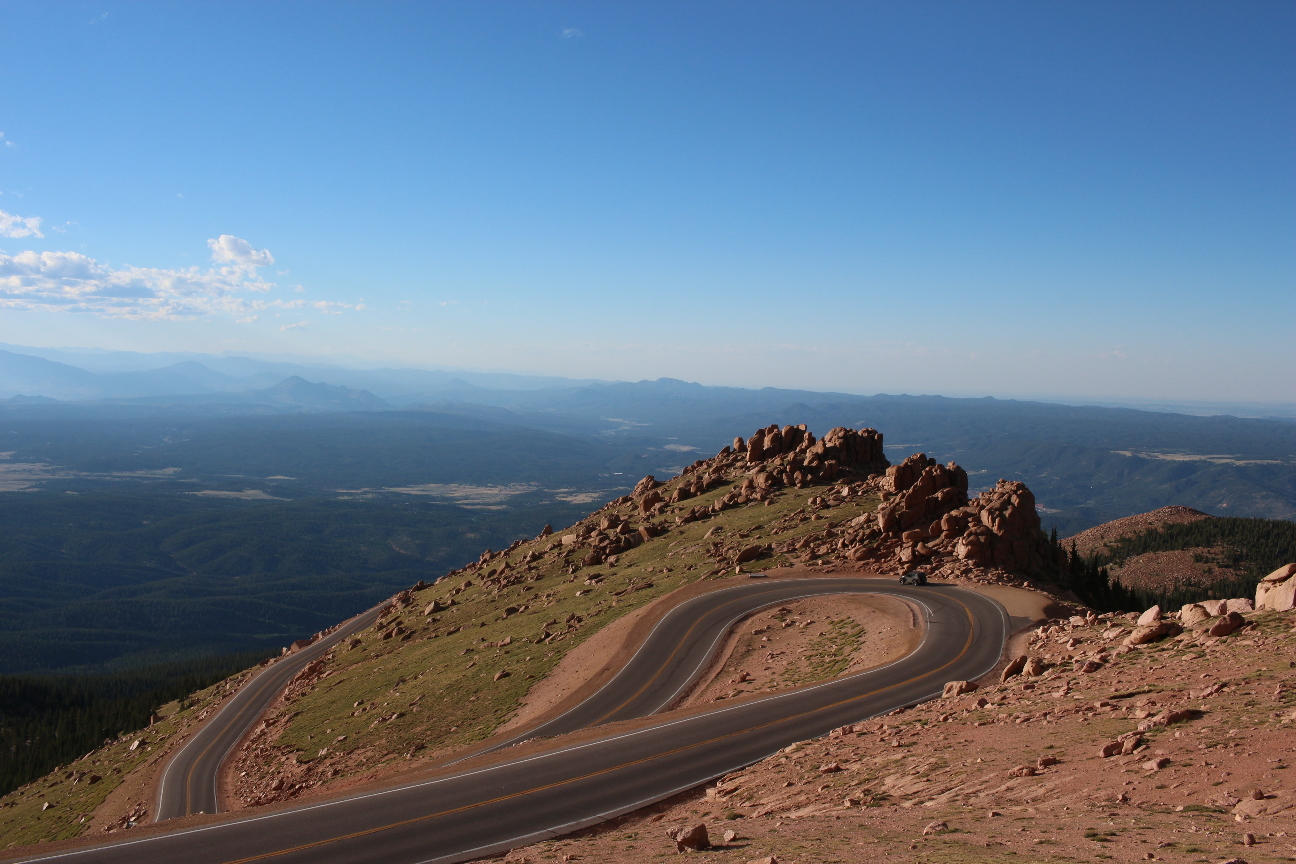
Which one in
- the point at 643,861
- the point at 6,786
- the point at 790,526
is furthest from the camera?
the point at 6,786

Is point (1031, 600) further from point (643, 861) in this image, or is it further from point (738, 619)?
point (643, 861)

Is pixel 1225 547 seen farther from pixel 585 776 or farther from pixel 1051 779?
pixel 585 776

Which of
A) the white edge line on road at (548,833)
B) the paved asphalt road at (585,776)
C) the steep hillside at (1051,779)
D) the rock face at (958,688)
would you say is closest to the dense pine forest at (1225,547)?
the paved asphalt road at (585,776)

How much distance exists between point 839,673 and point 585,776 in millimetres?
19806

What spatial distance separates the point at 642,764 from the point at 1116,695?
63.3 feet

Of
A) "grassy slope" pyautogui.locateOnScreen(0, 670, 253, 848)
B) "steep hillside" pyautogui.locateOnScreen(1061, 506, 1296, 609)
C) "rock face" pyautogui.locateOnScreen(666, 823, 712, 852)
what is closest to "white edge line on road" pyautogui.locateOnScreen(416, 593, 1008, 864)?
"rock face" pyautogui.locateOnScreen(666, 823, 712, 852)

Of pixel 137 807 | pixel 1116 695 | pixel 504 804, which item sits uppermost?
pixel 1116 695

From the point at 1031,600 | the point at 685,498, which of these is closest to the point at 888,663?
the point at 1031,600

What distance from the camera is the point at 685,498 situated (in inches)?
3627

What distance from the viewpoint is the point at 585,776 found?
30844 millimetres

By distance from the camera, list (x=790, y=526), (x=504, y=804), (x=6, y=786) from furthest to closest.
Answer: (x=6, y=786) < (x=790, y=526) < (x=504, y=804)

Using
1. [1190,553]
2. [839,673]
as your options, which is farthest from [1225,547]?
[839,673]

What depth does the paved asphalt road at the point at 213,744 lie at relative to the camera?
1959 inches

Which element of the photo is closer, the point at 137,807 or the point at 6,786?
the point at 137,807
